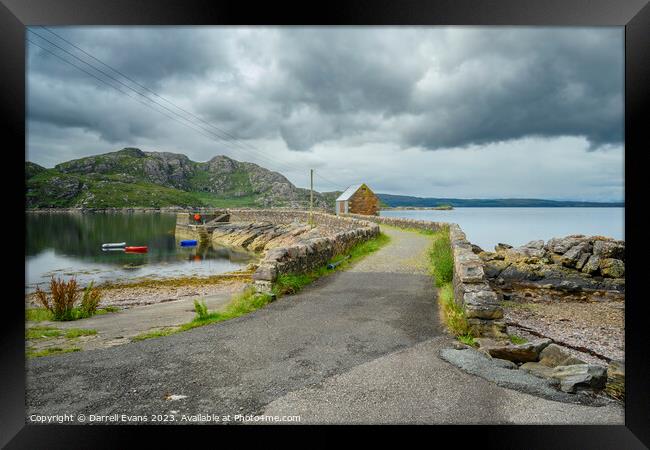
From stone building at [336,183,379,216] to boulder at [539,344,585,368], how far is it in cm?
3636

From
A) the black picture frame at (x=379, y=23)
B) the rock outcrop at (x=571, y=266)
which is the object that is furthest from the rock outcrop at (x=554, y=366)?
the rock outcrop at (x=571, y=266)

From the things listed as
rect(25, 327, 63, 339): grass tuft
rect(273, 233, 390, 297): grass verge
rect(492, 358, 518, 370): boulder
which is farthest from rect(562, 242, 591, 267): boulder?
rect(25, 327, 63, 339): grass tuft

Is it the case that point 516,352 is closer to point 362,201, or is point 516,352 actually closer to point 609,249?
point 609,249

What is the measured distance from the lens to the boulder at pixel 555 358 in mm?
4484

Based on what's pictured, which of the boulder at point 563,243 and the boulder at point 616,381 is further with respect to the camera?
the boulder at point 563,243

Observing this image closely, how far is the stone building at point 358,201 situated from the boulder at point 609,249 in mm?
26740

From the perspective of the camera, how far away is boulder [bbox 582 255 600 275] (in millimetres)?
14508

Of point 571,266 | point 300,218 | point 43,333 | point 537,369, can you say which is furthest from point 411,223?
point 43,333

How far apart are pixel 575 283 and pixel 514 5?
47.0 ft

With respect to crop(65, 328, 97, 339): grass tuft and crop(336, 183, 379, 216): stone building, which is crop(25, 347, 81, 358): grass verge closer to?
crop(65, 328, 97, 339): grass tuft

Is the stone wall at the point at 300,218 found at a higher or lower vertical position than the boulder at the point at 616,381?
higher

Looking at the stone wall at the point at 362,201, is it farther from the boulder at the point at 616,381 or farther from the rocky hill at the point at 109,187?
the rocky hill at the point at 109,187

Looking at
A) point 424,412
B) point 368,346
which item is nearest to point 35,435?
point 424,412

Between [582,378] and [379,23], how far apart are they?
420 centimetres
